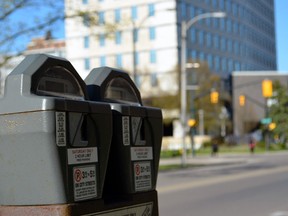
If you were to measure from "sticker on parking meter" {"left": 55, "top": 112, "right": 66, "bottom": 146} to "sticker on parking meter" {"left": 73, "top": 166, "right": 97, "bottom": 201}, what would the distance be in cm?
14

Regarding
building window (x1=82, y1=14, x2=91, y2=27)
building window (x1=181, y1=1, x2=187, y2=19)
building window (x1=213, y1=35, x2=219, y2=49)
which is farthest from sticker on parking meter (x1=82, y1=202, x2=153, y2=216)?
building window (x1=213, y1=35, x2=219, y2=49)

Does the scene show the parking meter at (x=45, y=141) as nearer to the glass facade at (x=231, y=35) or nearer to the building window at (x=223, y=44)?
the glass facade at (x=231, y=35)

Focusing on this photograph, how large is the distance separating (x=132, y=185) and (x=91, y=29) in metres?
20.1

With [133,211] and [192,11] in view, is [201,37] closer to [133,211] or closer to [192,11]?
[192,11]

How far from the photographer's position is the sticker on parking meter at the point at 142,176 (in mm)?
2738

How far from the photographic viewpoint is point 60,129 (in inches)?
90.0

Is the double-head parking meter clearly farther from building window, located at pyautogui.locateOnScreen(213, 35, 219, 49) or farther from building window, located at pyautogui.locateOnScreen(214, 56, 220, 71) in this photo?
building window, located at pyautogui.locateOnScreen(213, 35, 219, 49)

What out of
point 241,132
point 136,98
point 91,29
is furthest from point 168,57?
point 136,98

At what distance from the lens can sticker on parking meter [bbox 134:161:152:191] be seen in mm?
2738

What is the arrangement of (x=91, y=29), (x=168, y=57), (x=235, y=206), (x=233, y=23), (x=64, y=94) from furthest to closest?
(x=233, y=23) → (x=168, y=57) → (x=91, y=29) → (x=235, y=206) → (x=64, y=94)

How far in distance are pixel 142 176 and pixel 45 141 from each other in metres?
0.67

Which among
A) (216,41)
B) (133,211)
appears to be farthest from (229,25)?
(133,211)

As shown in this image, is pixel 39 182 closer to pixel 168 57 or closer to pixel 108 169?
pixel 108 169

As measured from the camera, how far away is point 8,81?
2.35 m
